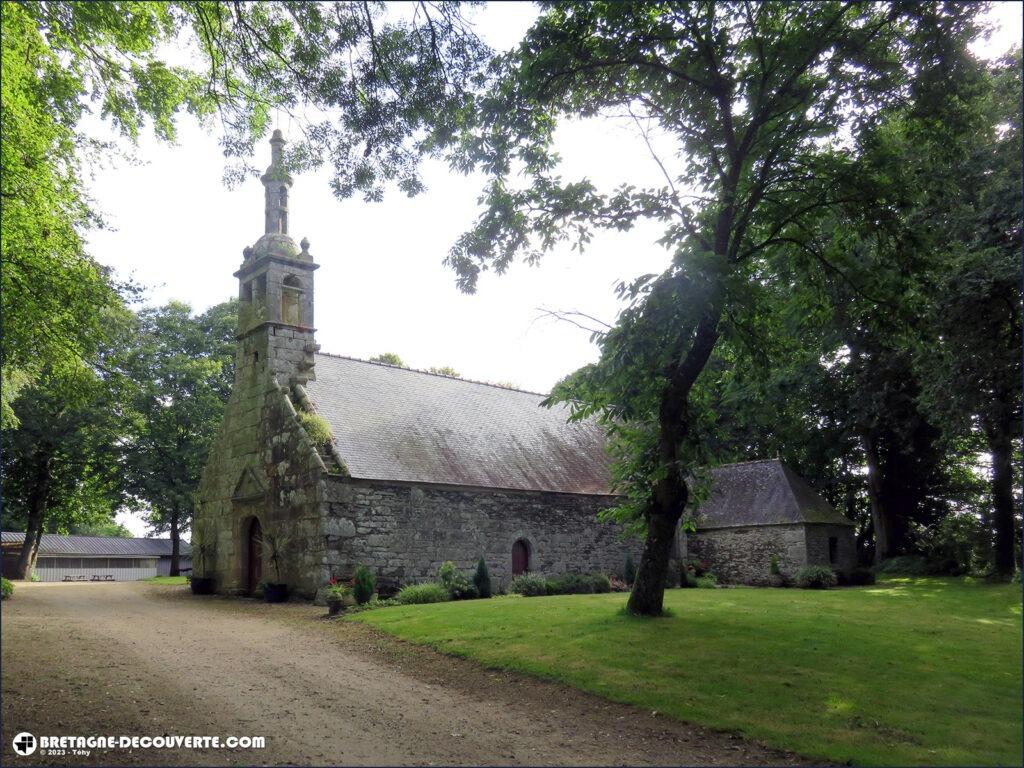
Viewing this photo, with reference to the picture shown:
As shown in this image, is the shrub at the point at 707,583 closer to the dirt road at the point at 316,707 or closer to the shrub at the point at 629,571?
the shrub at the point at 629,571

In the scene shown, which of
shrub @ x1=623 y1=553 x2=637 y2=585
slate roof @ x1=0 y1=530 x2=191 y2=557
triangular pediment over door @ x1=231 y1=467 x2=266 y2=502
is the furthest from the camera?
slate roof @ x1=0 y1=530 x2=191 y2=557

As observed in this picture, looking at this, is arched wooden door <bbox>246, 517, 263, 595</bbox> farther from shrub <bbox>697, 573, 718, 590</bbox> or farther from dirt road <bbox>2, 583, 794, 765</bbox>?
shrub <bbox>697, 573, 718, 590</bbox>

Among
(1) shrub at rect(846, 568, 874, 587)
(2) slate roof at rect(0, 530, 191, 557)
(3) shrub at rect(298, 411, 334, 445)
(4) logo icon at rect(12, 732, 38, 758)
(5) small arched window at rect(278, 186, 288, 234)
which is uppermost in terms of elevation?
(5) small arched window at rect(278, 186, 288, 234)

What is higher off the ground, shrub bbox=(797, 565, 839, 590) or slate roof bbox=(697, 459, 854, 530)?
slate roof bbox=(697, 459, 854, 530)

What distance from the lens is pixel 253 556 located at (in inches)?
886

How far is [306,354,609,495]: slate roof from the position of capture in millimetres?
21484

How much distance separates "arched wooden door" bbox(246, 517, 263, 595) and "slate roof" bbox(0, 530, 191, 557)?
43.8 meters

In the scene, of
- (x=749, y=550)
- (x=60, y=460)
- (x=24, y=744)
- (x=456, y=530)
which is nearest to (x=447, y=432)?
(x=456, y=530)

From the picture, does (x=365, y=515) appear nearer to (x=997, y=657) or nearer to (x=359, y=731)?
(x=359, y=731)

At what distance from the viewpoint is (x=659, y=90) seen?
1312 centimetres

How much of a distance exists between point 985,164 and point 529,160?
1479 centimetres

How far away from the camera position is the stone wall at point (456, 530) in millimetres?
19625

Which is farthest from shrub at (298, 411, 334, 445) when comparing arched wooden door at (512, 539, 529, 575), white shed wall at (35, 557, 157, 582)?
white shed wall at (35, 557, 157, 582)

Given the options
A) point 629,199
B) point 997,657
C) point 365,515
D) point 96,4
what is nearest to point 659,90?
point 629,199
